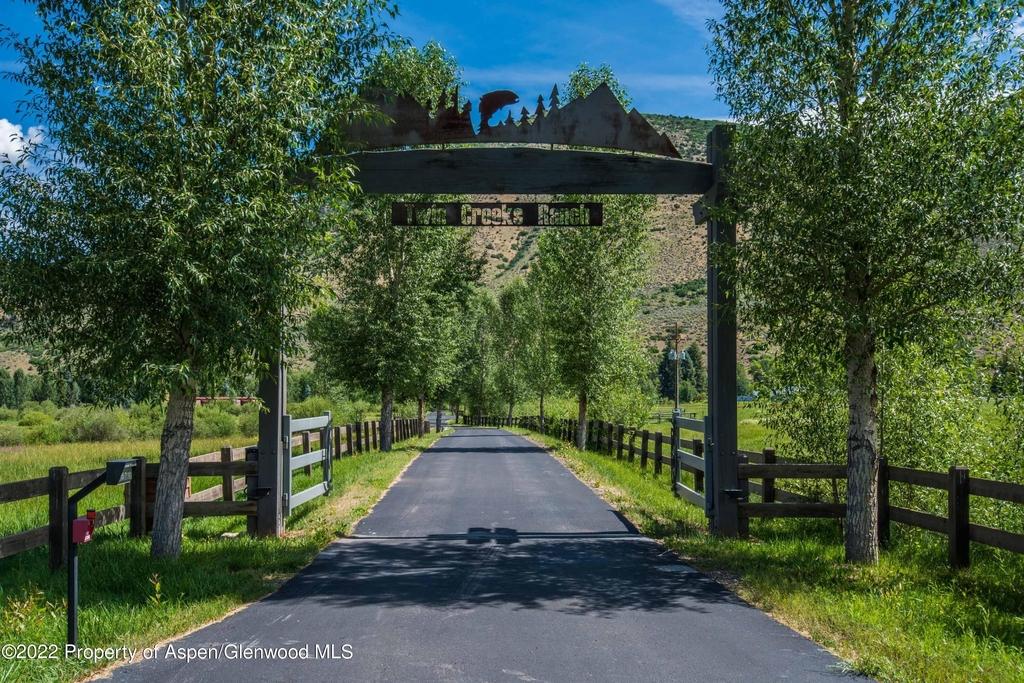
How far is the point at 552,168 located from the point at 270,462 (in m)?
5.29

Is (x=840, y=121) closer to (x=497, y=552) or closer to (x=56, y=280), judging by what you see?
(x=497, y=552)

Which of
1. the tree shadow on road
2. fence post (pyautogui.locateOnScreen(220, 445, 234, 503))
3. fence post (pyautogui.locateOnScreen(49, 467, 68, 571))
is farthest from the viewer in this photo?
fence post (pyautogui.locateOnScreen(220, 445, 234, 503))

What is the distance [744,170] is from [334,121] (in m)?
4.78

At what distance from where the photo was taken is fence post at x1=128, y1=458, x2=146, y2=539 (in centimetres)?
994

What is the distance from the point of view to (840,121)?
27.8ft

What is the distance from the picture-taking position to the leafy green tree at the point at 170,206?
7625 mm

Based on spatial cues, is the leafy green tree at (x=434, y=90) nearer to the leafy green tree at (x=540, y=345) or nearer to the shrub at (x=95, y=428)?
the leafy green tree at (x=540, y=345)

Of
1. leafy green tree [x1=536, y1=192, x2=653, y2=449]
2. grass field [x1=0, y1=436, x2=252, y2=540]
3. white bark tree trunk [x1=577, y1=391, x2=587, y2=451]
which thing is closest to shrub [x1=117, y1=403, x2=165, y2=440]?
grass field [x1=0, y1=436, x2=252, y2=540]

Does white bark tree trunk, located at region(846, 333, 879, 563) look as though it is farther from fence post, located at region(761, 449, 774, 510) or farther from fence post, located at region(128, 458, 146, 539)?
fence post, located at region(128, 458, 146, 539)

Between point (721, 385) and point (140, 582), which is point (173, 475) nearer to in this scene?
point (140, 582)

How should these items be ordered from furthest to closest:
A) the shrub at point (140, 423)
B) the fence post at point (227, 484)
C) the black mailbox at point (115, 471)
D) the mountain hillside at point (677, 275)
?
the mountain hillside at point (677, 275) → the shrub at point (140, 423) → the fence post at point (227, 484) → the black mailbox at point (115, 471)

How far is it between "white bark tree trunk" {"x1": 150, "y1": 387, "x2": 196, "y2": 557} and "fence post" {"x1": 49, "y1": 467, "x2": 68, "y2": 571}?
32.8 inches

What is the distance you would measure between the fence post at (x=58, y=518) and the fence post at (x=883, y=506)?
8847 millimetres

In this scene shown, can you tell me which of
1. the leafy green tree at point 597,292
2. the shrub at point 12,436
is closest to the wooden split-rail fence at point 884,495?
the leafy green tree at point 597,292
